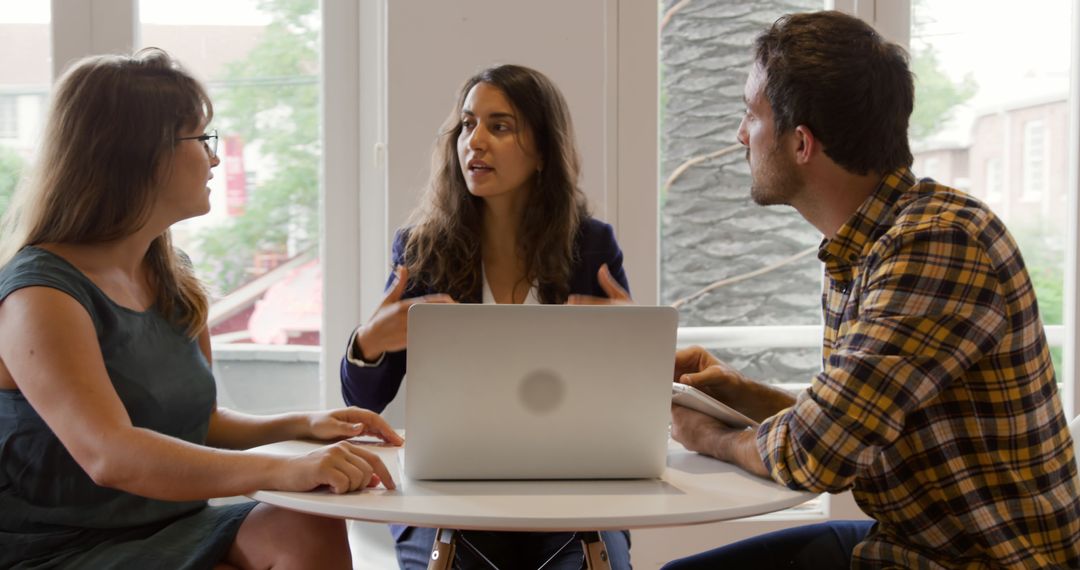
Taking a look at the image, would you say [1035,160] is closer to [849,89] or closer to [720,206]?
[720,206]

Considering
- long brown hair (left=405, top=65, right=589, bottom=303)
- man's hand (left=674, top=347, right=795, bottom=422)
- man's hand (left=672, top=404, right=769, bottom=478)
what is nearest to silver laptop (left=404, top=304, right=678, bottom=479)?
man's hand (left=672, top=404, right=769, bottom=478)

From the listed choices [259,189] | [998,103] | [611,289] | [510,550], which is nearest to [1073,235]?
[998,103]

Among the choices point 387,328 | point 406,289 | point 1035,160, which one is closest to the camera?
point 387,328

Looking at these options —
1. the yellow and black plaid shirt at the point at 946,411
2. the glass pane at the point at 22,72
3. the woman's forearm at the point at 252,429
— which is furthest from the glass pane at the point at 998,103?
the glass pane at the point at 22,72

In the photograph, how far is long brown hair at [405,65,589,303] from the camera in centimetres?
224

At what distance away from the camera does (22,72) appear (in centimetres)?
284

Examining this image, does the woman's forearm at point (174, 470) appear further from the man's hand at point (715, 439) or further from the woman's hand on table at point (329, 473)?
the man's hand at point (715, 439)

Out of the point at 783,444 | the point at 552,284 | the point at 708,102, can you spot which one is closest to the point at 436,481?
the point at 783,444

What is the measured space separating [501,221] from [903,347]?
121cm

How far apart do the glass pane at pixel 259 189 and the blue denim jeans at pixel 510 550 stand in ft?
4.20

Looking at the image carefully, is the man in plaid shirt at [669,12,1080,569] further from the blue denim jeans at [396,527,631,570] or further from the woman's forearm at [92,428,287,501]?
the woman's forearm at [92,428,287,501]

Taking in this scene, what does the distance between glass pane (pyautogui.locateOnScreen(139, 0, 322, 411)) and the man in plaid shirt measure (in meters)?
1.73

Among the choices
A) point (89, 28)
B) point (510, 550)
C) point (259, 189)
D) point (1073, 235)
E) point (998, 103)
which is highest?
point (89, 28)

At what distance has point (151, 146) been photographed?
165 centimetres
